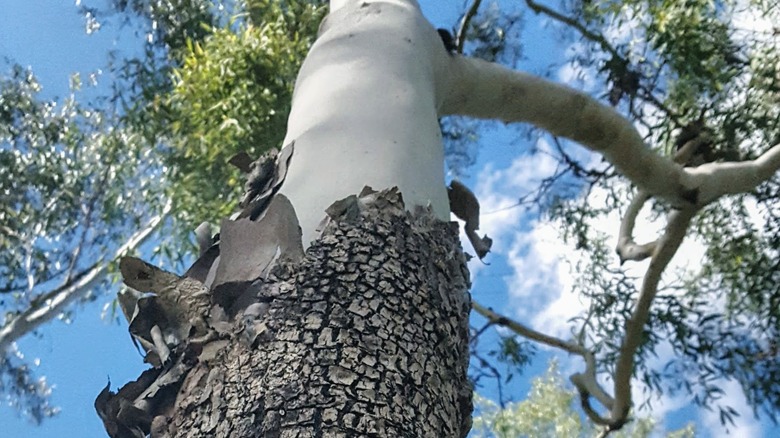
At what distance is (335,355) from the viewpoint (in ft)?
1.66

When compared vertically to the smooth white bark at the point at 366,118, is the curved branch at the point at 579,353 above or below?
above

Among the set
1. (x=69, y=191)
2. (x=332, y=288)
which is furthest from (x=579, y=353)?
(x=69, y=191)

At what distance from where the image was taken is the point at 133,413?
55 cm

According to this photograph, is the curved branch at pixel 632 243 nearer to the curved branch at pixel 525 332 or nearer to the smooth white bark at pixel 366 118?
the curved branch at pixel 525 332

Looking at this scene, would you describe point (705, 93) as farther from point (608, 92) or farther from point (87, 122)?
point (87, 122)

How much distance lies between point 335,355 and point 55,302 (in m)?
4.80

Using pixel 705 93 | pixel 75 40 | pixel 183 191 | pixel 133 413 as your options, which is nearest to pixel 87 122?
pixel 75 40

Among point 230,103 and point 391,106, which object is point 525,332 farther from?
point 391,106

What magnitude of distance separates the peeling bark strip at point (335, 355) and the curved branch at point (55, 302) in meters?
4.29

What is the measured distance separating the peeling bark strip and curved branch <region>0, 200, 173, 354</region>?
4291mm

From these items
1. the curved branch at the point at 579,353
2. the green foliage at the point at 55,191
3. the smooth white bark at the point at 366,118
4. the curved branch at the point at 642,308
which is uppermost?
the green foliage at the point at 55,191

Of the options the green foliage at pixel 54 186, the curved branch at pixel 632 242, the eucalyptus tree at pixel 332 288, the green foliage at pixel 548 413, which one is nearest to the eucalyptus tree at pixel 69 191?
the green foliage at pixel 54 186

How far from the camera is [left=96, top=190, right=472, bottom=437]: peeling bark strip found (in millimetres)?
486

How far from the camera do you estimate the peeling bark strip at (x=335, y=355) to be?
0.49m
